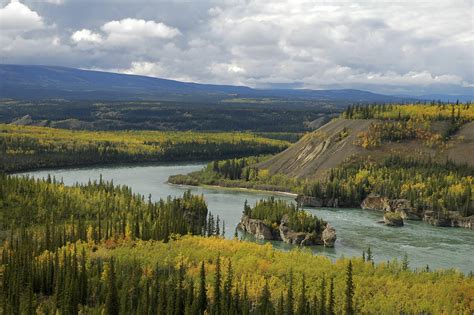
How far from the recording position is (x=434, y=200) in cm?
18100

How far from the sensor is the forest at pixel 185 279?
89562 mm

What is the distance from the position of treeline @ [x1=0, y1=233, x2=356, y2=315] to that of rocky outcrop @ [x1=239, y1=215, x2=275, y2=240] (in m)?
45.2

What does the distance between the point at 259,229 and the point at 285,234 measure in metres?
6.27

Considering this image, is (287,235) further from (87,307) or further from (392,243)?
(87,307)

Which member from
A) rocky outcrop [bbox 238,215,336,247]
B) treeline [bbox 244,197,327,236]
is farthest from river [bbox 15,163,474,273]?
treeline [bbox 244,197,327,236]

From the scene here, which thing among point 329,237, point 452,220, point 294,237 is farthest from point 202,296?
point 452,220

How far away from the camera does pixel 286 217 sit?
152m

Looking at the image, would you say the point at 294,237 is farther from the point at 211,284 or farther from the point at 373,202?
the point at 373,202

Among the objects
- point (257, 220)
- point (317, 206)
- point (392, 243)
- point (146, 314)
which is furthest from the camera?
point (317, 206)

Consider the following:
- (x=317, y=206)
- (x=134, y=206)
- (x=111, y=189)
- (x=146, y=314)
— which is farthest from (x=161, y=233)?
(x=317, y=206)

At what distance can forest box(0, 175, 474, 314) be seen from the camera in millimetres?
89562

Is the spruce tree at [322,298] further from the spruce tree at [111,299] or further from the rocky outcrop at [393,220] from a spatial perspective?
the rocky outcrop at [393,220]

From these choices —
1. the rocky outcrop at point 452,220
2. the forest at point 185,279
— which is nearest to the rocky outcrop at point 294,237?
the forest at point 185,279

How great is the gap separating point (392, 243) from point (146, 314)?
6784 centimetres
